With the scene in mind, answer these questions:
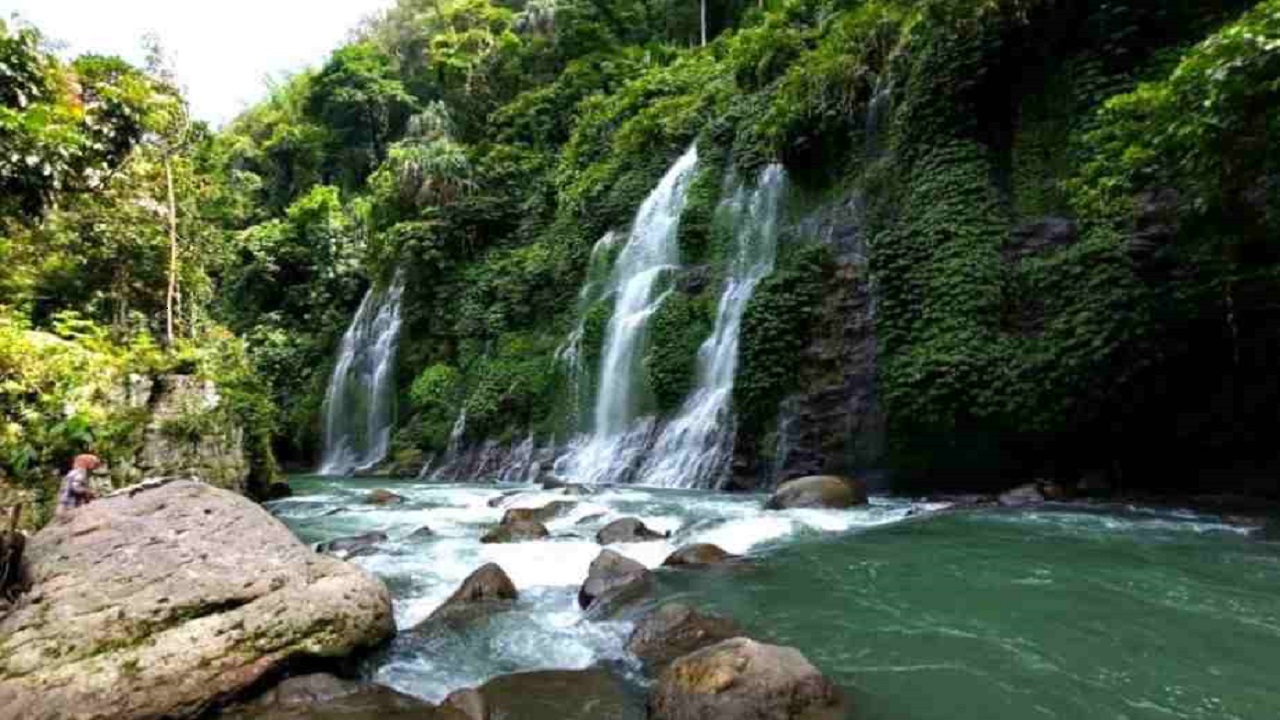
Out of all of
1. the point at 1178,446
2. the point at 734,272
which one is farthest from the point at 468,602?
the point at 734,272

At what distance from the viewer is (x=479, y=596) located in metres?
7.38

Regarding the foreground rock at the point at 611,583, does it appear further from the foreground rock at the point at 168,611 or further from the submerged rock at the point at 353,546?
the submerged rock at the point at 353,546

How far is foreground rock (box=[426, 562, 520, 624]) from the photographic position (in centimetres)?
694

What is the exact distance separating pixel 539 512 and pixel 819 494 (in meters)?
3.96

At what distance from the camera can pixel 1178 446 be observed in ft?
37.0

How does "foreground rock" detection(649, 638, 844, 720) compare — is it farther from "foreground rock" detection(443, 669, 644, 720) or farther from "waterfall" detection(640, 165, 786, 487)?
"waterfall" detection(640, 165, 786, 487)

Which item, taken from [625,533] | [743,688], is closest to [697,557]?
[625,533]

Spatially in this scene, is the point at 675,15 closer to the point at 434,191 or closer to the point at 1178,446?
the point at 434,191

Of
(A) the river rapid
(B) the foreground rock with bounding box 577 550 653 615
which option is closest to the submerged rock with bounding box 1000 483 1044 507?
(A) the river rapid

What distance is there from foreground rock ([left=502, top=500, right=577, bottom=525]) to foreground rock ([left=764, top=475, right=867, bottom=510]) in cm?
298

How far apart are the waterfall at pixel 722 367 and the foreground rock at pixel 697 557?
6168 mm

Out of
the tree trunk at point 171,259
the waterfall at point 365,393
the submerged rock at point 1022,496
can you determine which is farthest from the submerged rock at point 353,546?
the waterfall at point 365,393

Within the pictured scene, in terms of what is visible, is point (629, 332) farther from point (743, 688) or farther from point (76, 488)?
point (743, 688)

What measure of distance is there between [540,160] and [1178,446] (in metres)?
21.7
